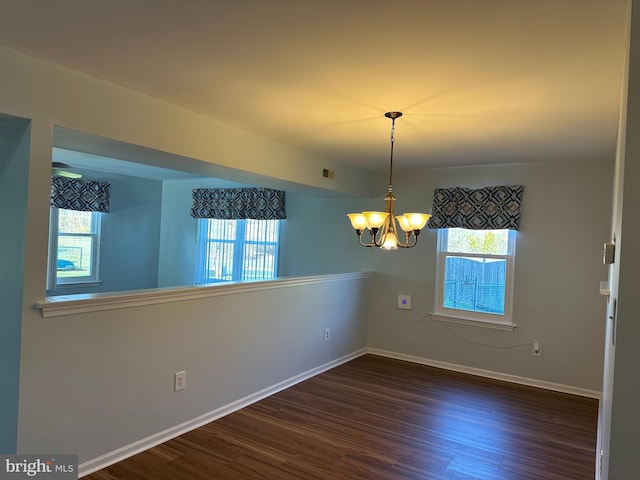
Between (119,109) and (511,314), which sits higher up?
(119,109)

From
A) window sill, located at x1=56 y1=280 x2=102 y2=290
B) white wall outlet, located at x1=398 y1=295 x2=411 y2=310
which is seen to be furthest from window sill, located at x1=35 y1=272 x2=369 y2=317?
window sill, located at x1=56 y1=280 x2=102 y2=290

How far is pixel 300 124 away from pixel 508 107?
1.41 m

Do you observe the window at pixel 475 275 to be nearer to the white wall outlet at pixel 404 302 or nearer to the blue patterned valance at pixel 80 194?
the white wall outlet at pixel 404 302

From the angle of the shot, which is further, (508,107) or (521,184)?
(521,184)

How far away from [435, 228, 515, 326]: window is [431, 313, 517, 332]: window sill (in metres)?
0.01

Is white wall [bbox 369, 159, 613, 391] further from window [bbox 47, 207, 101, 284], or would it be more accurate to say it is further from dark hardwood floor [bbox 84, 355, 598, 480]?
window [bbox 47, 207, 101, 284]

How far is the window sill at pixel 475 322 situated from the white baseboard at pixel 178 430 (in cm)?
153

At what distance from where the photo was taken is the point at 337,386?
426cm

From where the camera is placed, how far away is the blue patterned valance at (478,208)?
179 inches

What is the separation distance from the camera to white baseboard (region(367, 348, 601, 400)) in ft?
14.1

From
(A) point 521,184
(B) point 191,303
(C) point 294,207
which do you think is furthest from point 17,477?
(A) point 521,184

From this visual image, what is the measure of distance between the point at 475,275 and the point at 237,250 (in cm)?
324

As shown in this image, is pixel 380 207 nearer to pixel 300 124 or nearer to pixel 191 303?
pixel 300 124

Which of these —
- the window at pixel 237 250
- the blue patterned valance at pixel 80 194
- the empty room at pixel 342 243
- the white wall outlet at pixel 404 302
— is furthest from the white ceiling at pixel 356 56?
the blue patterned valance at pixel 80 194
